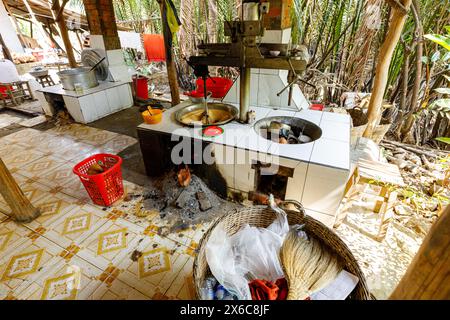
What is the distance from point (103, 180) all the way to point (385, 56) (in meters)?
3.61

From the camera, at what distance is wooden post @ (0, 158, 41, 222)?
78.9 inches

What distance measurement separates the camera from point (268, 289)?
1.15 meters

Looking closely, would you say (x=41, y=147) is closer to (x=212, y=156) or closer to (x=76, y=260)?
(x=76, y=260)

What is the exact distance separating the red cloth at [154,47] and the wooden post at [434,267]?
779 centimetres

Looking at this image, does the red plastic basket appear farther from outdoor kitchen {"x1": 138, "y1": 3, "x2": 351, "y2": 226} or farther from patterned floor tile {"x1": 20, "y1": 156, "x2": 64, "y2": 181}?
patterned floor tile {"x1": 20, "y1": 156, "x2": 64, "y2": 181}

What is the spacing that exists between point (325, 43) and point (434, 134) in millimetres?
2441

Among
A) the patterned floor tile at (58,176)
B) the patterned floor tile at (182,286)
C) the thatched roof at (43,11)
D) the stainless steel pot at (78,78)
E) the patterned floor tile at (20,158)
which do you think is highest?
the thatched roof at (43,11)

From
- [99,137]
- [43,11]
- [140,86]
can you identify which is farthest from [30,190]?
[43,11]

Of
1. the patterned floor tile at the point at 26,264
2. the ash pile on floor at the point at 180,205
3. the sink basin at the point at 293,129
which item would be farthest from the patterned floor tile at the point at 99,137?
the sink basin at the point at 293,129

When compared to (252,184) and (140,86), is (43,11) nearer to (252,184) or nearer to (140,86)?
A: (140,86)

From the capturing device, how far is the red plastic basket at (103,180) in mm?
2182

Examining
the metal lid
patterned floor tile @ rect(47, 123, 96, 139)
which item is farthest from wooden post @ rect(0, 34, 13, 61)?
patterned floor tile @ rect(47, 123, 96, 139)

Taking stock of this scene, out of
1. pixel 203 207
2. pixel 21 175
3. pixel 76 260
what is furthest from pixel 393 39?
pixel 21 175

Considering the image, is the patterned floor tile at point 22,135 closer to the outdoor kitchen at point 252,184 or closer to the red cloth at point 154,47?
the outdoor kitchen at point 252,184
